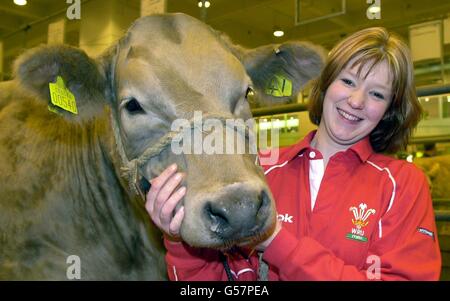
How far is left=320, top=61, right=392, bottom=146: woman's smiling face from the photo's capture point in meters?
2.14

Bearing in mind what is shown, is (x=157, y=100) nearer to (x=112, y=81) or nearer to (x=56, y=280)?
(x=112, y=81)

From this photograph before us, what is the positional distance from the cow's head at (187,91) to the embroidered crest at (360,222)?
478 millimetres

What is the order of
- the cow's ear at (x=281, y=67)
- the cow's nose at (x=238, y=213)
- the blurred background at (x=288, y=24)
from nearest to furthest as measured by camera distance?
the cow's nose at (x=238, y=213)
the cow's ear at (x=281, y=67)
the blurred background at (x=288, y=24)

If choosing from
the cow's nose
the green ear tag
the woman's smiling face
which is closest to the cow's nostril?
the cow's nose

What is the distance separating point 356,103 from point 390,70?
0.72 ft

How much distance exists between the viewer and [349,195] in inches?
79.5

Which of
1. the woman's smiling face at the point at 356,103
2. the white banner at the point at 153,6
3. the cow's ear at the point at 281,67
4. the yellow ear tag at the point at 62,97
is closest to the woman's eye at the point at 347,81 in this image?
the woman's smiling face at the point at 356,103

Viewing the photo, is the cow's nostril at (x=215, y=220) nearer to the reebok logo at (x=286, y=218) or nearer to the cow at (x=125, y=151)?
the cow at (x=125, y=151)

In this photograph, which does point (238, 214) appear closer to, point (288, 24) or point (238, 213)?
point (238, 213)

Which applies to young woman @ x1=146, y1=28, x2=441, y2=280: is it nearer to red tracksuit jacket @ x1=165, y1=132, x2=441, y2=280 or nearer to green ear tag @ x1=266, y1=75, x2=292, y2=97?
red tracksuit jacket @ x1=165, y1=132, x2=441, y2=280

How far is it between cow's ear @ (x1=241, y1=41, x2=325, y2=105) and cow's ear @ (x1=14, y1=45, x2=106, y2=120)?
30.5 inches

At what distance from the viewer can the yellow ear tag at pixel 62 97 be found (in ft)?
7.41

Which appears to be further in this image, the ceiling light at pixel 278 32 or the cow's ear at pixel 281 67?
the ceiling light at pixel 278 32

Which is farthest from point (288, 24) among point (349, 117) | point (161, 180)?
point (161, 180)
